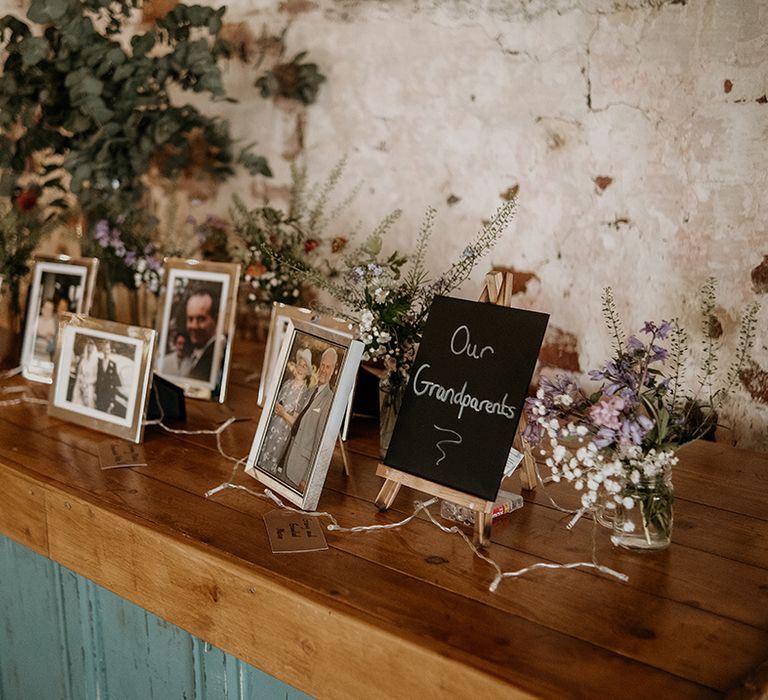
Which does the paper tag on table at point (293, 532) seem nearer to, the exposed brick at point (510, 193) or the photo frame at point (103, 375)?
the photo frame at point (103, 375)

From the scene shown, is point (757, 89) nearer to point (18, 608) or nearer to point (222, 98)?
point (222, 98)

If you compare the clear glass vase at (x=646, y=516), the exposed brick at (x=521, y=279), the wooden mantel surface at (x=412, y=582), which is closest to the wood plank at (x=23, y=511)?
the wooden mantel surface at (x=412, y=582)

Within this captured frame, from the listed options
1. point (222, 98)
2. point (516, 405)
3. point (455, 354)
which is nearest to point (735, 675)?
point (516, 405)

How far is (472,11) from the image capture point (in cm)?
184

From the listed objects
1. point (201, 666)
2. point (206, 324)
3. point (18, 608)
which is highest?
point (206, 324)

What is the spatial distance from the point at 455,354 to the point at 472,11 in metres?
0.98

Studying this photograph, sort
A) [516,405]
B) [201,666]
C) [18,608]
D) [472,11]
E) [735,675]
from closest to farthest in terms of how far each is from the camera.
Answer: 1. [735,675]
2. [516,405]
3. [201,666]
4. [18,608]
5. [472,11]

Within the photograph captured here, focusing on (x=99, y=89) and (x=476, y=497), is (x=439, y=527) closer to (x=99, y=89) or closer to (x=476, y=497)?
(x=476, y=497)

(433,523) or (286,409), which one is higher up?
(286,409)

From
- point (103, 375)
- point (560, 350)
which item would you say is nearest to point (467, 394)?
point (560, 350)

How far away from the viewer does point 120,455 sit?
5.06 feet

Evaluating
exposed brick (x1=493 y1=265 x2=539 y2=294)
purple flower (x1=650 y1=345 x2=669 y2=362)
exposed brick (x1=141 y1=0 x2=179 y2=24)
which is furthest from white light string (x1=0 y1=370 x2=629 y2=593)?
exposed brick (x1=141 y1=0 x2=179 y2=24)

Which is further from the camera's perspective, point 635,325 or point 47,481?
point 635,325

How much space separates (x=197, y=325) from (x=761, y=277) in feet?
4.07
